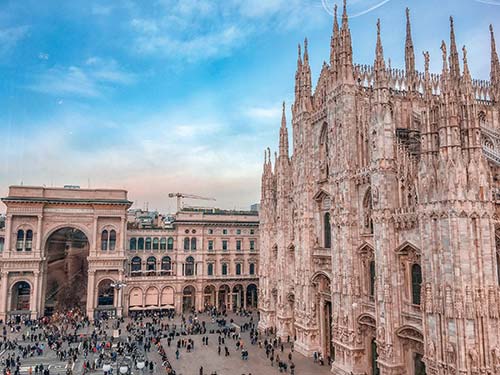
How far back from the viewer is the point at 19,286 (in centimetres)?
5844

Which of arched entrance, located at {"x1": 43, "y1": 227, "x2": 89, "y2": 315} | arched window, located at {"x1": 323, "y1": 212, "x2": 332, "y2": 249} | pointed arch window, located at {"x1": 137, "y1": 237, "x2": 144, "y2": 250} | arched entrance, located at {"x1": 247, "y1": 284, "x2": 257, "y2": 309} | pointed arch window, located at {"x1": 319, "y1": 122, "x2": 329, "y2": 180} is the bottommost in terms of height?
arched entrance, located at {"x1": 247, "y1": 284, "x2": 257, "y2": 309}

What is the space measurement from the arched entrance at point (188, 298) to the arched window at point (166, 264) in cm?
427

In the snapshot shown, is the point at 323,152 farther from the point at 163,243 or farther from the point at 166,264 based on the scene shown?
the point at 166,264

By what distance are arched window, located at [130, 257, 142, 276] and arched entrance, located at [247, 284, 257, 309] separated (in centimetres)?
1805

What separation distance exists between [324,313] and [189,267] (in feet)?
104

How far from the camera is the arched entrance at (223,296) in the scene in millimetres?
68181

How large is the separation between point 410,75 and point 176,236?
42.8 m

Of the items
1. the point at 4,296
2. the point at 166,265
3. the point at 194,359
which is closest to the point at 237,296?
the point at 166,265

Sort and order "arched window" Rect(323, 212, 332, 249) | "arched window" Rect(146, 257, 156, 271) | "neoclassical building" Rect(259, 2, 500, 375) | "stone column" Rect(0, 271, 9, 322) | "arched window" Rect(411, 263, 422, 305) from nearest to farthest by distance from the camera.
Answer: "neoclassical building" Rect(259, 2, 500, 375), "arched window" Rect(411, 263, 422, 305), "arched window" Rect(323, 212, 332, 249), "stone column" Rect(0, 271, 9, 322), "arched window" Rect(146, 257, 156, 271)

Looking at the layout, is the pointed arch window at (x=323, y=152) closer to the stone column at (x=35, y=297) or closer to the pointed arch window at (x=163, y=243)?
the pointed arch window at (x=163, y=243)

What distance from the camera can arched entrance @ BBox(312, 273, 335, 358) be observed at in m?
39.2

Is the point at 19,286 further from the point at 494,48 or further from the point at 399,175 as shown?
the point at 494,48

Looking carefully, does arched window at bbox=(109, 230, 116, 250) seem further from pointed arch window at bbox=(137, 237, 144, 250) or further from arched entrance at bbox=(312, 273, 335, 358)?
arched entrance at bbox=(312, 273, 335, 358)

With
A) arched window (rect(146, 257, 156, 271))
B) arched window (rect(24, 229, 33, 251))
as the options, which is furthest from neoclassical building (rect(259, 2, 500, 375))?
arched window (rect(24, 229, 33, 251))
